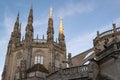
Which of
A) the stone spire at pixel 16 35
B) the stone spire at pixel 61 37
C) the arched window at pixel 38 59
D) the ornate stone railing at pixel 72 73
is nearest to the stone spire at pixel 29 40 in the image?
the arched window at pixel 38 59

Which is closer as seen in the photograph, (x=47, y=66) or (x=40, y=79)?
(x=40, y=79)

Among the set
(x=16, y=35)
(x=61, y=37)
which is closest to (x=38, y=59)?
(x=61, y=37)

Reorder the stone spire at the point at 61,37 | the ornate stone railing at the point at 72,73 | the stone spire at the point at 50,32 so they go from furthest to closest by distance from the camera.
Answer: the stone spire at the point at 61,37
the stone spire at the point at 50,32
the ornate stone railing at the point at 72,73

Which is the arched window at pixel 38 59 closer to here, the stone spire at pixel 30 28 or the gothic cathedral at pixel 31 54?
the gothic cathedral at pixel 31 54

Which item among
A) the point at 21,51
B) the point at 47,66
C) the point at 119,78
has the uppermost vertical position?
the point at 21,51

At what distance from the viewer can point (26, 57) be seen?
127 feet

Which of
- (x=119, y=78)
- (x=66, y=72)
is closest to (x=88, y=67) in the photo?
(x=66, y=72)

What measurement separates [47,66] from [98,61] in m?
24.7

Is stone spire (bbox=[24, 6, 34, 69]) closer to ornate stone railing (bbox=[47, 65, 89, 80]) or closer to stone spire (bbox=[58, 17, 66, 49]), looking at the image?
stone spire (bbox=[58, 17, 66, 49])

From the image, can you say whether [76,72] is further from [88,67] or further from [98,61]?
[98,61]

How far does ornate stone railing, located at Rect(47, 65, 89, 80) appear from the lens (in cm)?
1728

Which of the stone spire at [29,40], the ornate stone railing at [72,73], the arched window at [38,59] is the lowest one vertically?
the ornate stone railing at [72,73]

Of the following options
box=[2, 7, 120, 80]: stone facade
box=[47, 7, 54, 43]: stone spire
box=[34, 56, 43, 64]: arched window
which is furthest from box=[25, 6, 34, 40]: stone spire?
box=[34, 56, 43, 64]: arched window

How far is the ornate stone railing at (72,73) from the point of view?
56.7 ft
